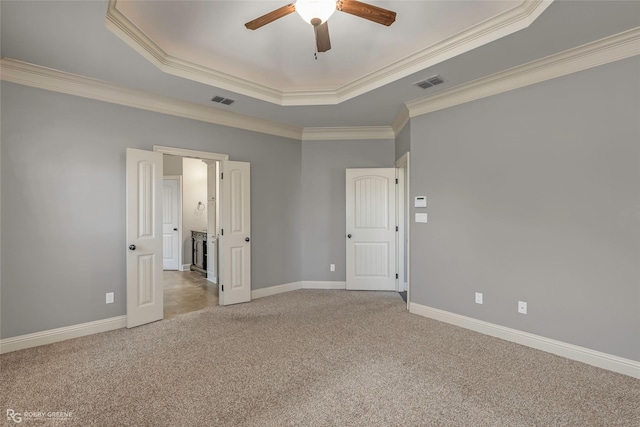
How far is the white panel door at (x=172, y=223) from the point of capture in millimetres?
6957

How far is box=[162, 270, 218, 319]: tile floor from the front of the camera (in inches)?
166

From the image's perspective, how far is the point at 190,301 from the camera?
4.54 m

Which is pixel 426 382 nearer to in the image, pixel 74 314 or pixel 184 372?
pixel 184 372

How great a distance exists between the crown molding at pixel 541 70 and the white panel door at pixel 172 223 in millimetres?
5675

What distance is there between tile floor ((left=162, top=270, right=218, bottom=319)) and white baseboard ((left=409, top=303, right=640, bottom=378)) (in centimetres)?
320

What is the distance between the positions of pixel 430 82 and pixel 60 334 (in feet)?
15.7

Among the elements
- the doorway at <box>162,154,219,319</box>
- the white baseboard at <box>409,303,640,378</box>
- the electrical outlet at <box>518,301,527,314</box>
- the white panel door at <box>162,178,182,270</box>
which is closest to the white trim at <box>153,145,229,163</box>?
the doorway at <box>162,154,219,319</box>

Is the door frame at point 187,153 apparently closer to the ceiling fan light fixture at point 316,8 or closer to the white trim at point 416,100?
the white trim at point 416,100

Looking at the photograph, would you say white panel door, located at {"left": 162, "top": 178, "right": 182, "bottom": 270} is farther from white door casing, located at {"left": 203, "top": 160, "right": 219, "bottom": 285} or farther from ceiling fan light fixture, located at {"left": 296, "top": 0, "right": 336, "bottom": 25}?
ceiling fan light fixture, located at {"left": 296, "top": 0, "right": 336, "bottom": 25}

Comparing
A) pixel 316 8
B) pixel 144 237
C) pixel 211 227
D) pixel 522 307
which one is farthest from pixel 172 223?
pixel 522 307

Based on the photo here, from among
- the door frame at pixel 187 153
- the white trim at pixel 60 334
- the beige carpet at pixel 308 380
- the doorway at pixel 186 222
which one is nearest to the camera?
the beige carpet at pixel 308 380

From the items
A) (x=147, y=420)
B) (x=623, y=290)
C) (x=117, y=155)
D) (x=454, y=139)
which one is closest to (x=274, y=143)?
(x=117, y=155)

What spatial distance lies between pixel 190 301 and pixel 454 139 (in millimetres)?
4348

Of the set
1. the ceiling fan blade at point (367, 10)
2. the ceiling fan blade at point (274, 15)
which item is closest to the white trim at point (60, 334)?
the ceiling fan blade at point (274, 15)
